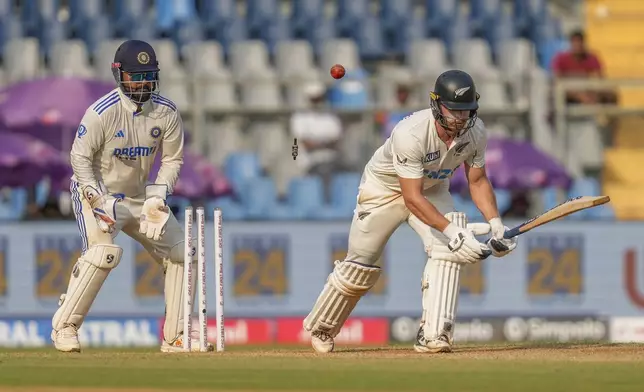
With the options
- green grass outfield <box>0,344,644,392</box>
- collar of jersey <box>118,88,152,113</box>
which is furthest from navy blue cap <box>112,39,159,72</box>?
green grass outfield <box>0,344,644,392</box>

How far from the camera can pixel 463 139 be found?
9484mm

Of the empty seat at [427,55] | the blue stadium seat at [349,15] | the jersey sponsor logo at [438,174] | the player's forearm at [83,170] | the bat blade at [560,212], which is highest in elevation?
the blue stadium seat at [349,15]

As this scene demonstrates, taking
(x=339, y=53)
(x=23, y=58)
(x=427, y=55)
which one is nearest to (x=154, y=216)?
(x=23, y=58)

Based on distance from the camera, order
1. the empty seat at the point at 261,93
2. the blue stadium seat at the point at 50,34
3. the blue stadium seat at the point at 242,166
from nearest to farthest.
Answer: the blue stadium seat at the point at 242,166, the empty seat at the point at 261,93, the blue stadium seat at the point at 50,34

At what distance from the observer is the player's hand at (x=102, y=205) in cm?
955

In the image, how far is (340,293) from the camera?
9820 mm

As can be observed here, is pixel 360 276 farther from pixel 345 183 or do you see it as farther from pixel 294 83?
pixel 294 83

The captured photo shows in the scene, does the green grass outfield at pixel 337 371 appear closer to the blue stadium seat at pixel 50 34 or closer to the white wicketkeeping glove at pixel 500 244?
the white wicketkeeping glove at pixel 500 244

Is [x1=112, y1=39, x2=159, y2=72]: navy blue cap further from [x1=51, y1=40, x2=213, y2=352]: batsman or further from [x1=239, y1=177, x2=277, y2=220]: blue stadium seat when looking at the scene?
[x1=239, y1=177, x2=277, y2=220]: blue stadium seat

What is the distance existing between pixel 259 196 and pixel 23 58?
3.42 m

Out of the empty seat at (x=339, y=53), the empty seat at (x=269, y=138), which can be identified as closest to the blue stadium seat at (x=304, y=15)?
the empty seat at (x=339, y=53)

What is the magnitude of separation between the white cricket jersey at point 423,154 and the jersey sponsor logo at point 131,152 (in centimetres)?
139

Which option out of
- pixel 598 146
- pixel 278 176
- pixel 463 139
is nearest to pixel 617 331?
pixel 598 146

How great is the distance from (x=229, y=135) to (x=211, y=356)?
302 inches
